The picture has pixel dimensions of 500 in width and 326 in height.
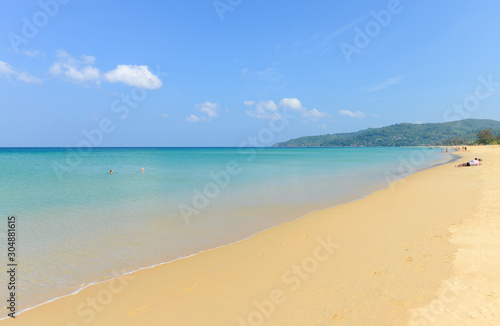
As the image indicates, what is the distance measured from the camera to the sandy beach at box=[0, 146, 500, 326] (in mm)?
A: 4609

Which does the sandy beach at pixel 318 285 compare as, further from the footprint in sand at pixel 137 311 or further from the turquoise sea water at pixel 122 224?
the turquoise sea water at pixel 122 224

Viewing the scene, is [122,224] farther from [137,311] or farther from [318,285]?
[318,285]

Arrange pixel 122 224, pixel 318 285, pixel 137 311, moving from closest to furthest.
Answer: pixel 137 311
pixel 318 285
pixel 122 224

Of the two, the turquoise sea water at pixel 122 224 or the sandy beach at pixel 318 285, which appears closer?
the sandy beach at pixel 318 285

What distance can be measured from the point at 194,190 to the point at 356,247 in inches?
572

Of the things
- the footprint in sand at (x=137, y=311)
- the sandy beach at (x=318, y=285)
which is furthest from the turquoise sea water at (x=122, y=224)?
the footprint in sand at (x=137, y=311)

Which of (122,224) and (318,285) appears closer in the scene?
(318,285)

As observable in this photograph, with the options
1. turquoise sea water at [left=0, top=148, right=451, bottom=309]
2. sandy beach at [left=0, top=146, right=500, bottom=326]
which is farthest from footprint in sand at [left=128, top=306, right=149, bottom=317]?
turquoise sea water at [left=0, top=148, right=451, bottom=309]

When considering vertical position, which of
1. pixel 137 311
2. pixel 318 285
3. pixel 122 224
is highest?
pixel 318 285

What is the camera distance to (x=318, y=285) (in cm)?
567

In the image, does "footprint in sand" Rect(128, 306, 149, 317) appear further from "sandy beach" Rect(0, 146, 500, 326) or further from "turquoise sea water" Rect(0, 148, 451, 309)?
"turquoise sea water" Rect(0, 148, 451, 309)

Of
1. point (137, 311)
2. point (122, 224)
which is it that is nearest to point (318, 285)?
point (137, 311)

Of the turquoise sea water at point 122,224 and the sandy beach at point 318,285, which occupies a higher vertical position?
the sandy beach at point 318,285

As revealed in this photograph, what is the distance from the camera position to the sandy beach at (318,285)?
15.1 feet
